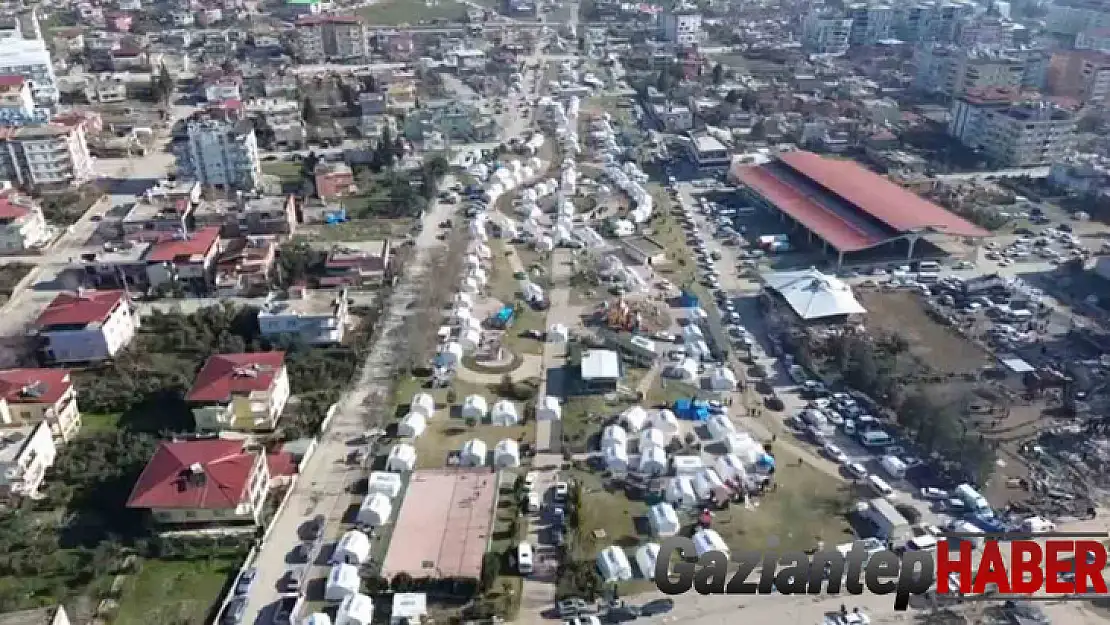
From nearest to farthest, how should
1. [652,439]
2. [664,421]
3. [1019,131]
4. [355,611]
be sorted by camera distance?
1. [355,611]
2. [652,439]
3. [664,421]
4. [1019,131]

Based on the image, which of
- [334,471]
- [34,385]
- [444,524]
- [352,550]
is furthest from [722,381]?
[34,385]

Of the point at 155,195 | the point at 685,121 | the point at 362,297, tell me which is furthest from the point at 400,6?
the point at 362,297

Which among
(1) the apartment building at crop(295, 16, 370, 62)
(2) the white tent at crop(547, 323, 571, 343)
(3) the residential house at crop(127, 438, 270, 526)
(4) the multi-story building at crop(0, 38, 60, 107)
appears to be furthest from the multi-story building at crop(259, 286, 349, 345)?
(1) the apartment building at crop(295, 16, 370, 62)

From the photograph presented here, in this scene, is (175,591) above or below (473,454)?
below

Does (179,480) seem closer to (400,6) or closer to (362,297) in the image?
(362,297)

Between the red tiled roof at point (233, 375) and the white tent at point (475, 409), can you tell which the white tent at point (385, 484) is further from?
the red tiled roof at point (233, 375)

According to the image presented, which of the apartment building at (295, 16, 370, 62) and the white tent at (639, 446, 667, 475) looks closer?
the white tent at (639, 446, 667, 475)

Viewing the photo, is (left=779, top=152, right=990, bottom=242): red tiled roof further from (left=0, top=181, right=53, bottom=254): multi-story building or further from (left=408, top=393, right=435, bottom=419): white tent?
(left=0, top=181, right=53, bottom=254): multi-story building

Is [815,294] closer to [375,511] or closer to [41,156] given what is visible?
[375,511]
